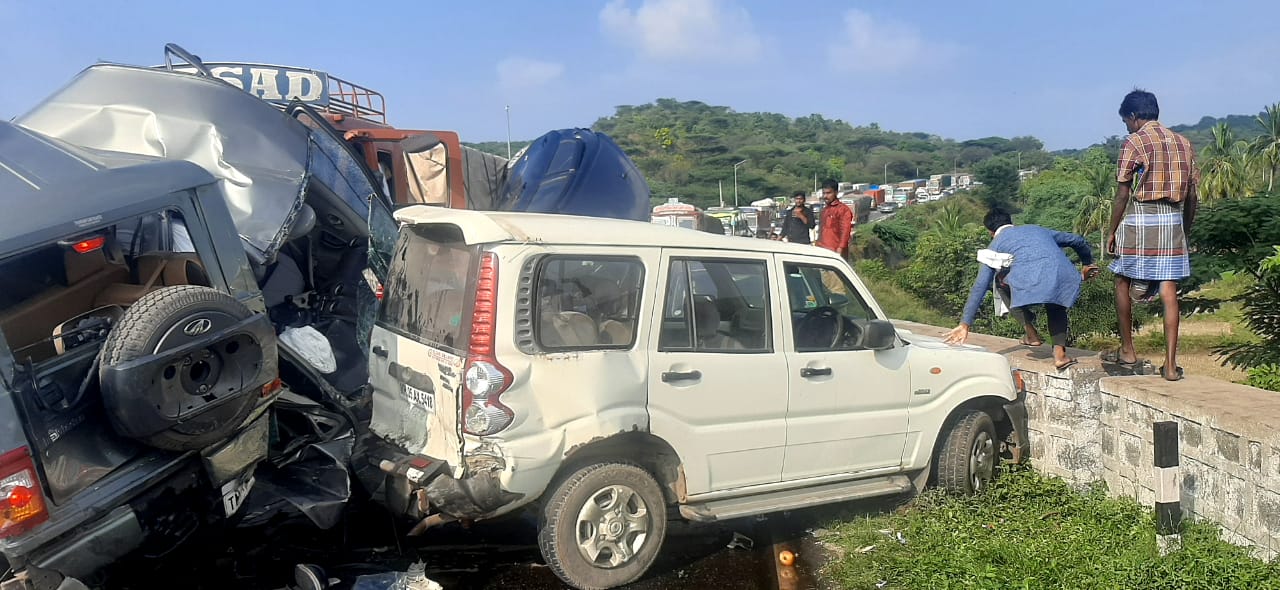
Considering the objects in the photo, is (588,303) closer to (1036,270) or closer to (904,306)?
(1036,270)

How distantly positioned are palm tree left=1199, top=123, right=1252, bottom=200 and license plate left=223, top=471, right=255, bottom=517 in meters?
47.5

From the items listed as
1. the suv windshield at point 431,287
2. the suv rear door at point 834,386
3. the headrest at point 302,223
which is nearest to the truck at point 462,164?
the headrest at point 302,223

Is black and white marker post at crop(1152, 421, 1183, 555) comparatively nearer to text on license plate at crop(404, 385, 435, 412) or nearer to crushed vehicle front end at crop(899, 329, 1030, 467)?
crushed vehicle front end at crop(899, 329, 1030, 467)

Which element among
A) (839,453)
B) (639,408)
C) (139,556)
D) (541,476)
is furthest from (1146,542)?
(139,556)

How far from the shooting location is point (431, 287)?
445 cm

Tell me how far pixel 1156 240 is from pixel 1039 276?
788mm

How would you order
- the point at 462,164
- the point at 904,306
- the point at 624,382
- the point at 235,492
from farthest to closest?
the point at 904,306 → the point at 462,164 → the point at 624,382 → the point at 235,492

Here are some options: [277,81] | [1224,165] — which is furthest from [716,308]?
[1224,165]

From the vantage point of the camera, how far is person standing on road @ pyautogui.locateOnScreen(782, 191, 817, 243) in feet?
34.5

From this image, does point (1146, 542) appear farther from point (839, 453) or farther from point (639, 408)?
point (639, 408)

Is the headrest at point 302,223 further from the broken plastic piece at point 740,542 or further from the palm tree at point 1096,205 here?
the palm tree at point 1096,205

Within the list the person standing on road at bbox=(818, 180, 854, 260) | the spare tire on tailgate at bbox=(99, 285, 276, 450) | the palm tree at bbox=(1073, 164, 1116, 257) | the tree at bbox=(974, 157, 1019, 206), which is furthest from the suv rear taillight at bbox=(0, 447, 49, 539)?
the tree at bbox=(974, 157, 1019, 206)

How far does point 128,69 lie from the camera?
269 inches

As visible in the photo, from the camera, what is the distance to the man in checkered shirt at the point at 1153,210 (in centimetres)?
491
